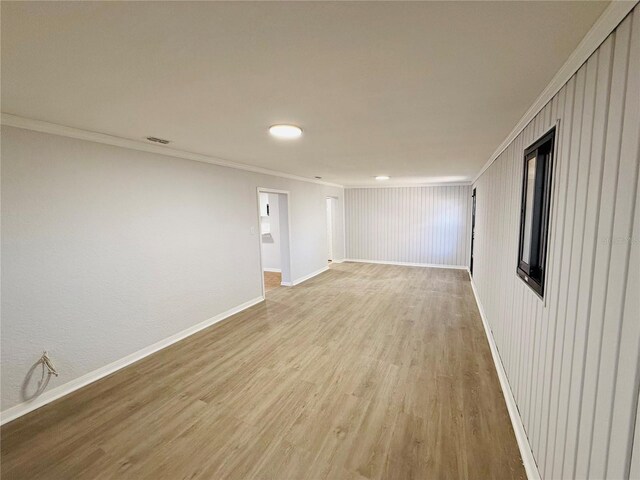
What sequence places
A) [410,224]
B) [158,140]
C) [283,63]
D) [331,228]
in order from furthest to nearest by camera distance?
[331,228]
[410,224]
[158,140]
[283,63]

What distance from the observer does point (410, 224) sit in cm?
759

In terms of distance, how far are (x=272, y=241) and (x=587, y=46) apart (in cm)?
638

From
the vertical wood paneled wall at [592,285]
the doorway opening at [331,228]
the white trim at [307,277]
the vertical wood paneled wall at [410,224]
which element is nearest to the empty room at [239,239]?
the vertical wood paneled wall at [592,285]

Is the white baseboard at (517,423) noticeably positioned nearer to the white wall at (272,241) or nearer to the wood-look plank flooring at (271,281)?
the wood-look plank flooring at (271,281)

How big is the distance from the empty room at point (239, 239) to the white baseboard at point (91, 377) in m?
0.02

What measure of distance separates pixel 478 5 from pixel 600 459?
1.65 metres

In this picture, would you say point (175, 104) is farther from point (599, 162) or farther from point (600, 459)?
point (600, 459)

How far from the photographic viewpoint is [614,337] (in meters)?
0.93

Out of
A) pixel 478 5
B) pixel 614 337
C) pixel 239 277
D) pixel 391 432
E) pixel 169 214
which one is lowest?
pixel 391 432

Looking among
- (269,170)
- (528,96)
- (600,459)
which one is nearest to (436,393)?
(600,459)

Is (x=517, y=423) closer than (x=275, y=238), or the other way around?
(x=517, y=423)

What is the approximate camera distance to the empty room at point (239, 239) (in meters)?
1.01

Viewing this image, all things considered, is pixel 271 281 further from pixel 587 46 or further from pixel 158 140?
pixel 587 46

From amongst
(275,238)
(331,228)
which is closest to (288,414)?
(275,238)
